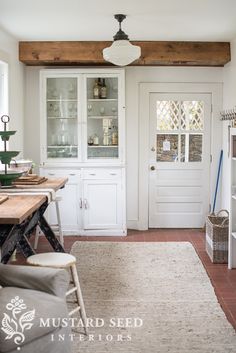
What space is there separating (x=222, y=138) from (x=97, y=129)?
165 centimetres

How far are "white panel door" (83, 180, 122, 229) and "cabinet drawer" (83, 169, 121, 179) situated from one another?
0.21ft

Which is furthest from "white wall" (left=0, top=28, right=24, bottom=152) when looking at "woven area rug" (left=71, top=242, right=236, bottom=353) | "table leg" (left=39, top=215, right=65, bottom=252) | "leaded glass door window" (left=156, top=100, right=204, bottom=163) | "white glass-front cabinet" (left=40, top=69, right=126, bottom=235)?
"leaded glass door window" (left=156, top=100, right=204, bottom=163)

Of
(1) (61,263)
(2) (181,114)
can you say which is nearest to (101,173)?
(2) (181,114)

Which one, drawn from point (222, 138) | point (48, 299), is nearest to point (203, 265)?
point (222, 138)

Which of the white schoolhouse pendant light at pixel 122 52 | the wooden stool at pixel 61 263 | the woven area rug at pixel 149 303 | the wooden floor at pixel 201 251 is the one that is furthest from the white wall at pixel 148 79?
the wooden stool at pixel 61 263

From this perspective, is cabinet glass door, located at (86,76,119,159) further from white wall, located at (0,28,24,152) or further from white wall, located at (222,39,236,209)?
white wall, located at (222,39,236,209)

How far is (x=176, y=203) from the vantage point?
641cm

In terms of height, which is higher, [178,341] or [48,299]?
[48,299]

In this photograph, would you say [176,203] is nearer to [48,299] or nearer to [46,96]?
[46,96]

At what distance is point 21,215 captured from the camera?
2809 millimetres

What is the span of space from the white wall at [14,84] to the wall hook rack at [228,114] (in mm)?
2581

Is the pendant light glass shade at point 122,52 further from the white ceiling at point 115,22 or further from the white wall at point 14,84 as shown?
the white wall at point 14,84

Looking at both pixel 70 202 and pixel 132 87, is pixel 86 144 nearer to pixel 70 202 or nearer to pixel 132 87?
pixel 70 202

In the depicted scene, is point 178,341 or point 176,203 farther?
point 176,203
